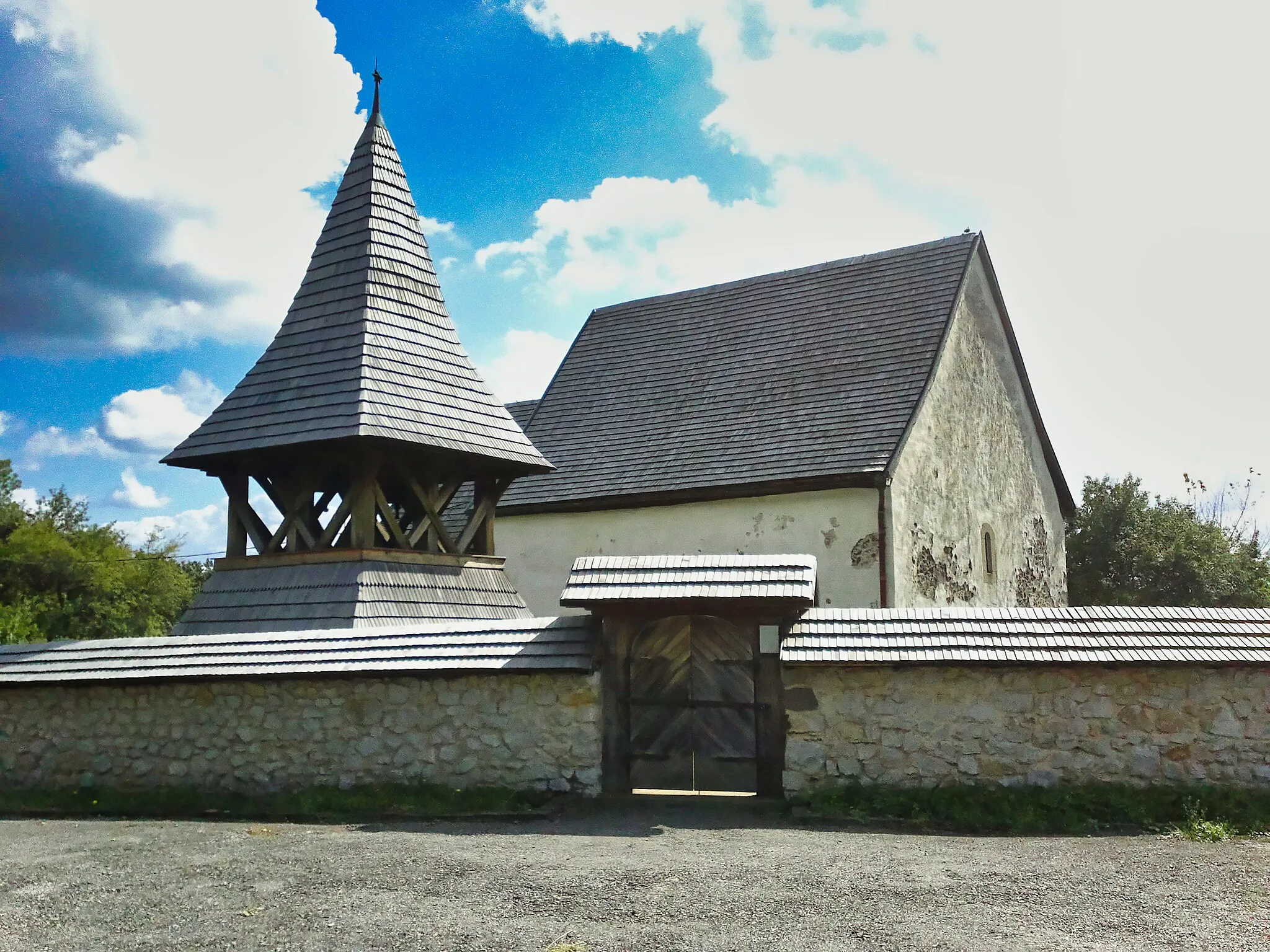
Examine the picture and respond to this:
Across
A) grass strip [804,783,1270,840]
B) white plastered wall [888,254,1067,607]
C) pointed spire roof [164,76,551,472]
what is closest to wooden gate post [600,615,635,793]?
grass strip [804,783,1270,840]

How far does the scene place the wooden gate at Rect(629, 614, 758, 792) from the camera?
912cm

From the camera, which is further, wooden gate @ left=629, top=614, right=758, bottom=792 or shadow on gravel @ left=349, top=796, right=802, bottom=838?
wooden gate @ left=629, top=614, right=758, bottom=792

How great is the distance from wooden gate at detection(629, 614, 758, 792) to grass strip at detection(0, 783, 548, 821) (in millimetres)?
1032

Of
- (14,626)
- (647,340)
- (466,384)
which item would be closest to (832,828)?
(466,384)

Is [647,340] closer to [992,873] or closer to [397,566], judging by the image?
[397,566]

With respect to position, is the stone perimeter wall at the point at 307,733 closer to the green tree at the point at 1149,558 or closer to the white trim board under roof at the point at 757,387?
the white trim board under roof at the point at 757,387

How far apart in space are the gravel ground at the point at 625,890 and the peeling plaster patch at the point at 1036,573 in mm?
11973

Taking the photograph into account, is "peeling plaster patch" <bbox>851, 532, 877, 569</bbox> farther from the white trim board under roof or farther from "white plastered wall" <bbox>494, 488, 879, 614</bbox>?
the white trim board under roof

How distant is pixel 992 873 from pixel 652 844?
216cm

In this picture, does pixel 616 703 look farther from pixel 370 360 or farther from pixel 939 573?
pixel 939 573

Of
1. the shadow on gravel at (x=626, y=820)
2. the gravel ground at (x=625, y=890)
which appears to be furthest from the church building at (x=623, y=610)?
the gravel ground at (x=625, y=890)

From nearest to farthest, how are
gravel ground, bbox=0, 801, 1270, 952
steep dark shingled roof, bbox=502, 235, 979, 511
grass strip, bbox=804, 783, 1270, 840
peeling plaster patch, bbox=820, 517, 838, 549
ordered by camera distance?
gravel ground, bbox=0, 801, 1270, 952 < grass strip, bbox=804, 783, 1270, 840 < peeling plaster patch, bbox=820, 517, 838, 549 < steep dark shingled roof, bbox=502, 235, 979, 511

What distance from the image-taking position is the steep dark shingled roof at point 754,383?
635 inches

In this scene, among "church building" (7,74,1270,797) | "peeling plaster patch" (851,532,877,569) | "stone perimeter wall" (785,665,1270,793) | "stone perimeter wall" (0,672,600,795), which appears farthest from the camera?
"peeling plaster patch" (851,532,877,569)
